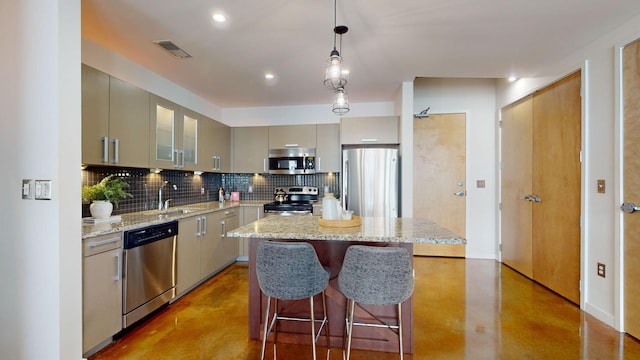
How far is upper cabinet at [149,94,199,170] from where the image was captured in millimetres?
2891

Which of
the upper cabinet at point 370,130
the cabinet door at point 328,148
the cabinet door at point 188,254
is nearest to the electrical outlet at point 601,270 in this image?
the upper cabinet at point 370,130

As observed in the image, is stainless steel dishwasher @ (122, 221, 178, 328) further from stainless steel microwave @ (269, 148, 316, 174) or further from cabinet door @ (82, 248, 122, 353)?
stainless steel microwave @ (269, 148, 316, 174)

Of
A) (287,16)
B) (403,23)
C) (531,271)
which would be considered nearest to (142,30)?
(287,16)

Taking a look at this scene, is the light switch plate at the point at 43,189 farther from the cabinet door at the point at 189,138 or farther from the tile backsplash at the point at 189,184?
the cabinet door at the point at 189,138

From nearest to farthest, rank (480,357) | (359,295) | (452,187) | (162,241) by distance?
(359,295) → (480,357) → (162,241) → (452,187)

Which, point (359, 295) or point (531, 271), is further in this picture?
point (531, 271)

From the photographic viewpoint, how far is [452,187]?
432 cm

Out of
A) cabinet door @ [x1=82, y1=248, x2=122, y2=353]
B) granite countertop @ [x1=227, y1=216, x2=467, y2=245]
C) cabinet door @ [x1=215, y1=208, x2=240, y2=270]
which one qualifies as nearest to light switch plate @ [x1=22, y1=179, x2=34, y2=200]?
cabinet door @ [x1=82, y1=248, x2=122, y2=353]

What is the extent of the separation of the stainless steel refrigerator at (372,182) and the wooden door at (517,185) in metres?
1.54

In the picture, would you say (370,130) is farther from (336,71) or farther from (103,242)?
(103,242)

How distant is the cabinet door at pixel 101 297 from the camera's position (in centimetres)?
189

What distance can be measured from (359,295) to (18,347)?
81.0 inches

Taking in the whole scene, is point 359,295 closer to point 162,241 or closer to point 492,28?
point 162,241

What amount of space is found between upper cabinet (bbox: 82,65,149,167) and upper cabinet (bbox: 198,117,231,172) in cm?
104
